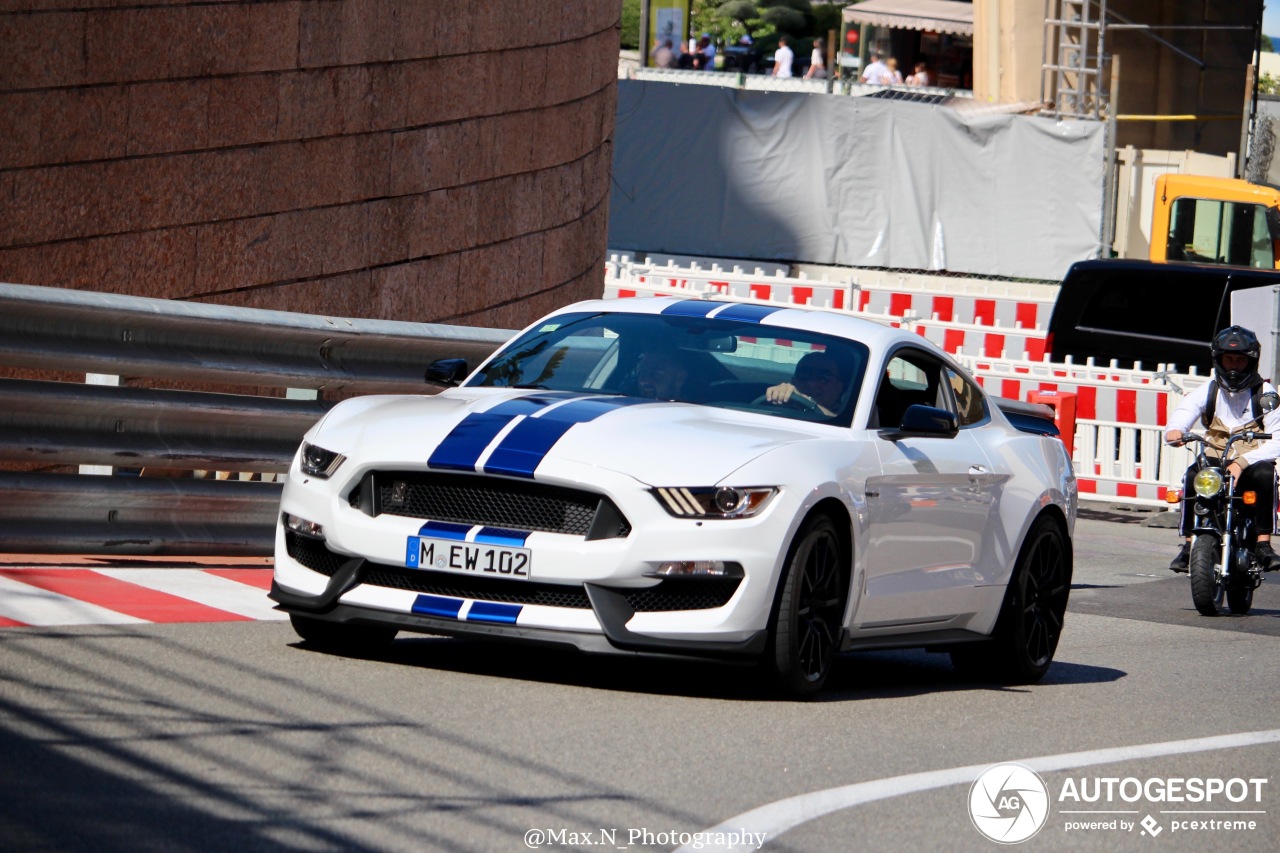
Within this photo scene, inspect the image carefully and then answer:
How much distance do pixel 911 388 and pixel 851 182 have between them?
25015 millimetres

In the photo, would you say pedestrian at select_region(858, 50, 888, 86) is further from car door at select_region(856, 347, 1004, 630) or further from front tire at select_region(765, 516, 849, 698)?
front tire at select_region(765, 516, 849, 698)

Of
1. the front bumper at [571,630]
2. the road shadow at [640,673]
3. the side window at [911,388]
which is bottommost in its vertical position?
the road shadow at [640,673]

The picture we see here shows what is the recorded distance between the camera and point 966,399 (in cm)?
902

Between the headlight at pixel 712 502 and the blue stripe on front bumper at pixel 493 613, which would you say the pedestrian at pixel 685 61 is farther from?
the blue stripe on front bumper at pixel 493 613

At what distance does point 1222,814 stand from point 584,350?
10.2ft

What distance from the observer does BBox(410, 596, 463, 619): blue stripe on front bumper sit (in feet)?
22.6

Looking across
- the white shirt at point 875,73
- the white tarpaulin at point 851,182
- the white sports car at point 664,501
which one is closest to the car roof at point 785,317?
the white sports car at point 664,501

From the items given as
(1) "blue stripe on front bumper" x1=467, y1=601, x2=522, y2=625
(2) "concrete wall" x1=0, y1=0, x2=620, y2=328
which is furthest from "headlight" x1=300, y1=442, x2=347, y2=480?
(2) "concrete wall" x1=0, y1=0, x2=620, y2=328

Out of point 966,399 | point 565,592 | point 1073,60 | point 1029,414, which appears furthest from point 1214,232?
point 565,592

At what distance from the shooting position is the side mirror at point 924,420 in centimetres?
787

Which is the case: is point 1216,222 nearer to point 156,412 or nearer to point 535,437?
point 156,412

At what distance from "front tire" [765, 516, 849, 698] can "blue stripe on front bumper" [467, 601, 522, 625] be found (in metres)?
0.84

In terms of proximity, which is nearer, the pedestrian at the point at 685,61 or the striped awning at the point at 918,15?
the pedestrian at the point at 685,61

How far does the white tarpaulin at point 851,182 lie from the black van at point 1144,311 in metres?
10.00
